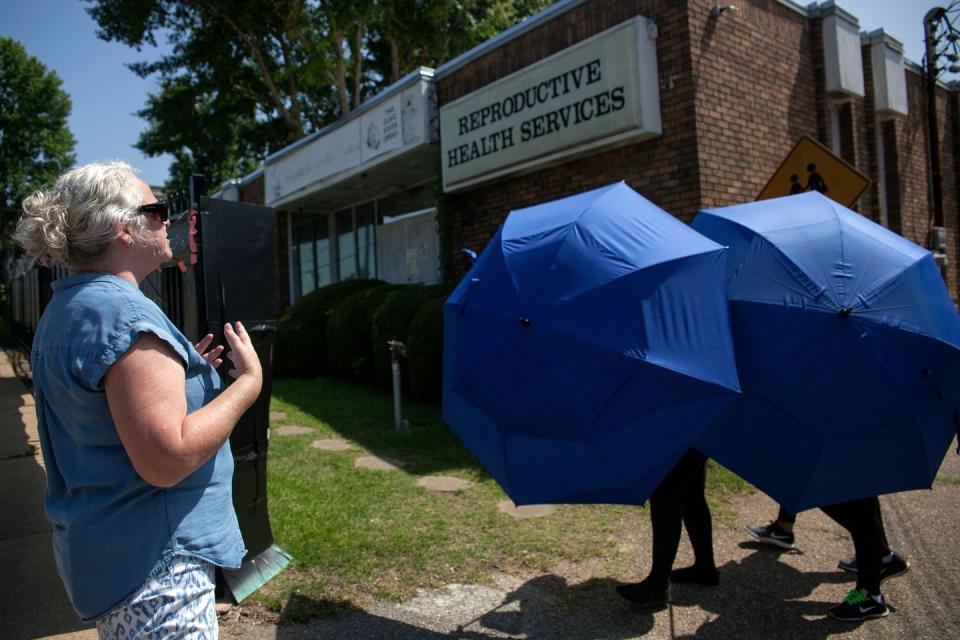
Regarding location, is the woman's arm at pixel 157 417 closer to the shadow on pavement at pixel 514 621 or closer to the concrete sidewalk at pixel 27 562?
the shadow on pavement at pixel 514 621

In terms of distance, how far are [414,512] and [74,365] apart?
3.68m

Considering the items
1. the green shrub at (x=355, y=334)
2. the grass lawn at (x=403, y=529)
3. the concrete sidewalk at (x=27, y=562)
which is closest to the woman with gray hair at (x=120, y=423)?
the grass lawn at (x=403, y=529)

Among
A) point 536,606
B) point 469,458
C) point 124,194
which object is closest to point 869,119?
point 469,458

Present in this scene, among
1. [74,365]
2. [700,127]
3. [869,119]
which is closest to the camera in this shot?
[74,365]

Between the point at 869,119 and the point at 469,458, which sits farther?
the point at 869,119

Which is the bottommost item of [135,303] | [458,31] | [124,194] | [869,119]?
[135,303]

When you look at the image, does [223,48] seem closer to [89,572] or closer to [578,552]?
[578,552]

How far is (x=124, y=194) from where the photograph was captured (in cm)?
160

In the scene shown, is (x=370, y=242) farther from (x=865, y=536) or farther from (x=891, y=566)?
(x=865, y=536)

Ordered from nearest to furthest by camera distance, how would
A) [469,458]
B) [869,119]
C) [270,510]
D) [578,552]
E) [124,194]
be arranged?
[124,194], [578,552], [270,510], [469,458], [869,119]

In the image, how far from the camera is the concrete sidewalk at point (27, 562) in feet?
11.0

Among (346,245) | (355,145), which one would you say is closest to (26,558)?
(355,145)

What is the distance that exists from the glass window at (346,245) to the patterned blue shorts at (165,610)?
1420 cm

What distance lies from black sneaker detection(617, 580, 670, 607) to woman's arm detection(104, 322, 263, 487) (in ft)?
8.42
